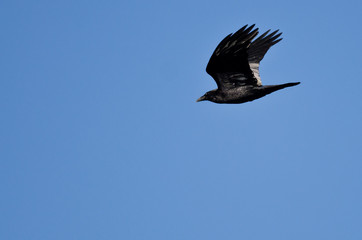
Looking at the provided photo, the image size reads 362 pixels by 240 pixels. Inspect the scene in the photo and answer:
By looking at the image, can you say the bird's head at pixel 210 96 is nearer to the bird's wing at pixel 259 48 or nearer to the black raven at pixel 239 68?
the black raven at pixel 239 68

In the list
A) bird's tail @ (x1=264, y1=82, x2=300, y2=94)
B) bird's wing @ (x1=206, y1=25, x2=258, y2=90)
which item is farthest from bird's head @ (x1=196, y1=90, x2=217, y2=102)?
bird's tail @ (x1=264, y1=82, x2=300, y2=94)

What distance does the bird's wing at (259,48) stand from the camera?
1269 centimetres

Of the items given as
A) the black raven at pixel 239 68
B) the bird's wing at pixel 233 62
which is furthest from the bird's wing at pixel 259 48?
the bird's wing at pixel 233 62

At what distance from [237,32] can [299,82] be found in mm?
1838

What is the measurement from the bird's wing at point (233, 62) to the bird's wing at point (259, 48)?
1265 millimetres

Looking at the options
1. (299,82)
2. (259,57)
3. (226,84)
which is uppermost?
(259,57)

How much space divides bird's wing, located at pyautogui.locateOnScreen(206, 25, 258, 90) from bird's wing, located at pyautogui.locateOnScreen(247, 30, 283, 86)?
126 centimetres

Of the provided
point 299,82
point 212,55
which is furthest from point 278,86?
point 212,55

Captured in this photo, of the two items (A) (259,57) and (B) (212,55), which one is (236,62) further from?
(A) (259,57)

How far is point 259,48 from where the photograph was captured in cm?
1284

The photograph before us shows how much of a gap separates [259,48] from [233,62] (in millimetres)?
2181

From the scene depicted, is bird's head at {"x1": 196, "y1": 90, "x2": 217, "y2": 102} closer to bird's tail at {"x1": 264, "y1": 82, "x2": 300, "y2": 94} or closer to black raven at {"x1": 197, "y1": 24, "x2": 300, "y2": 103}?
black raven at {"x1": 197, "y1": 24, "x2": 300, "y2": 103}

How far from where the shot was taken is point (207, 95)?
12484mm

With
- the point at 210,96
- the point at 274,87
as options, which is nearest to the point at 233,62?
the point at 274,87
